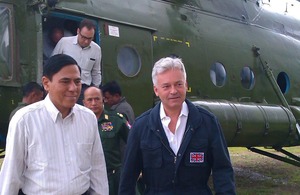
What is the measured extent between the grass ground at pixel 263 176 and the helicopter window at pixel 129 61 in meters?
3.00

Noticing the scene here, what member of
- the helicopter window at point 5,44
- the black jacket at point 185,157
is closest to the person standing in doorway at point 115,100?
the helicopter window at point 5,44

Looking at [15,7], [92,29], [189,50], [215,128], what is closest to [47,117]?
[215,128]

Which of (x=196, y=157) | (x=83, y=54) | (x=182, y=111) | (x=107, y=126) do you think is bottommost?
(x=196, y=157)

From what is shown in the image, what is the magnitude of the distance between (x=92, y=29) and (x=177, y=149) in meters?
2.69

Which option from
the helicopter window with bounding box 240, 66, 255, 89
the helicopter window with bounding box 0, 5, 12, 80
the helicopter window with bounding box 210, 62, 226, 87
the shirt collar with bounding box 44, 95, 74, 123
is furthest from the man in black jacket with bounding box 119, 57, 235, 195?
the helicopter window with bounding box 240, 66, 255, 89

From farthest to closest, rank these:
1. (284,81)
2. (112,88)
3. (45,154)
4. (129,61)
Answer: (284,81) → (129,61) → (112,88) → (45,154)

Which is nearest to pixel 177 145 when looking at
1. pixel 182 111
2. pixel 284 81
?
pixel 182 111

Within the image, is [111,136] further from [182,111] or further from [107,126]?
[182,111]

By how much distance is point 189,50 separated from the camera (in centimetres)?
734

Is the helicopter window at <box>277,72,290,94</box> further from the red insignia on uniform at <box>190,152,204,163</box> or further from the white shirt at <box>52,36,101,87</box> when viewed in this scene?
the red insignia on uniform at <box>190,152,204,163</box>

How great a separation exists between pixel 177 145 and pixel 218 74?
5.36m

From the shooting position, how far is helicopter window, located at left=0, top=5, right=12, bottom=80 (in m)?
5.00

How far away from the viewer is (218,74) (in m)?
7.88

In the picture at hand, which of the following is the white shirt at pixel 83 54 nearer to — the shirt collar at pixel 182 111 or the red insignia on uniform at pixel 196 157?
the shirt collar at pixel 182 111
